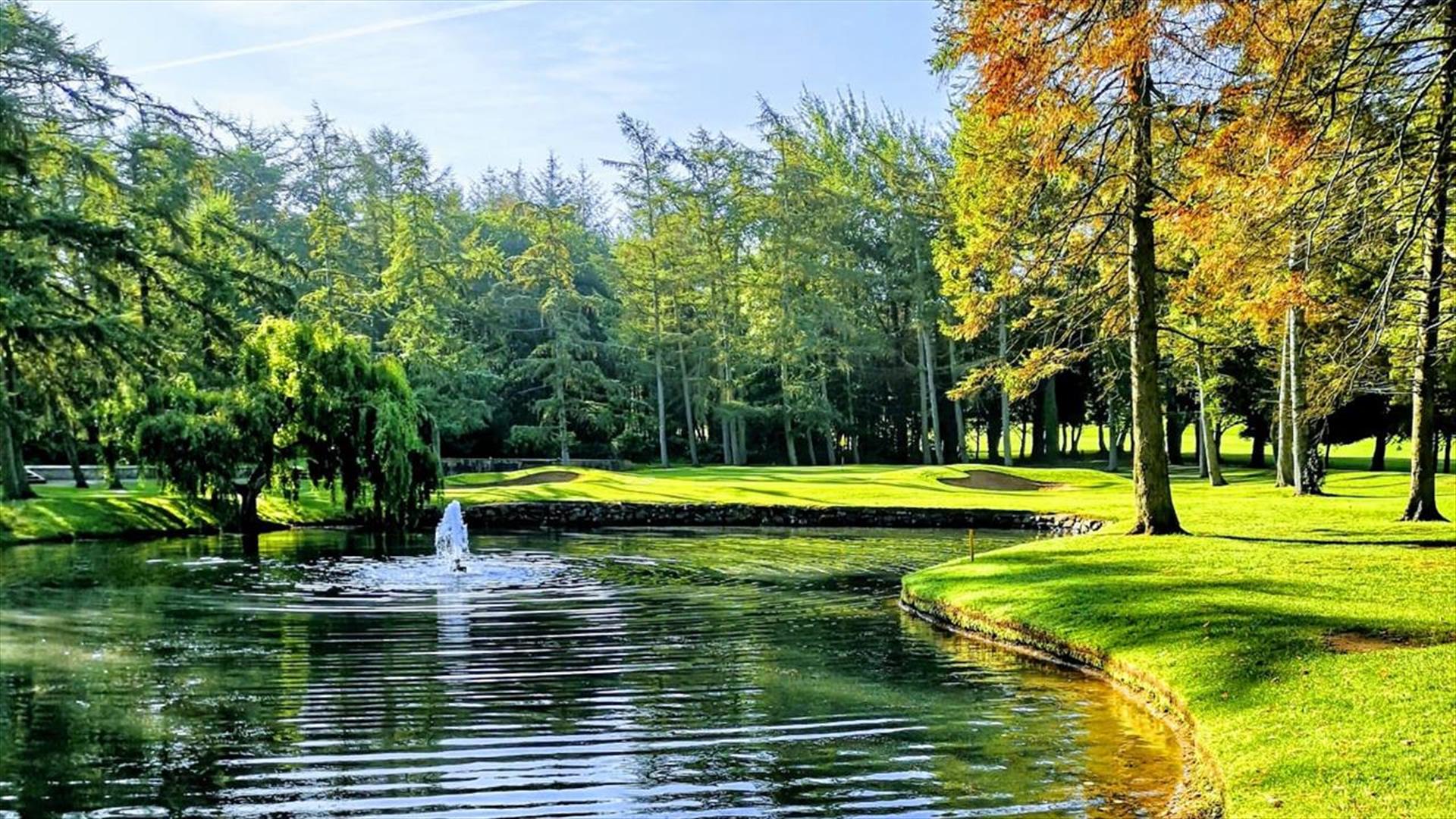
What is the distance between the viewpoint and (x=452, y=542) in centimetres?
2438

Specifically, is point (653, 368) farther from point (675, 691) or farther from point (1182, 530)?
point (675, 691)

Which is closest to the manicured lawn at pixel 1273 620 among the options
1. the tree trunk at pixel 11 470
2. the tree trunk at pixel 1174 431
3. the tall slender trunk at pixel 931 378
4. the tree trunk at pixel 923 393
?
the tree trunk at pixel 11 470

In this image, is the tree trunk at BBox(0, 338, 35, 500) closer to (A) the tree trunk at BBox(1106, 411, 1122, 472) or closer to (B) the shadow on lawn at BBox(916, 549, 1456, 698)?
(B) the shadow on lawn at BBox(916, 549, 1456, 698)

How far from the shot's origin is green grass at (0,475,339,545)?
84.1 ft

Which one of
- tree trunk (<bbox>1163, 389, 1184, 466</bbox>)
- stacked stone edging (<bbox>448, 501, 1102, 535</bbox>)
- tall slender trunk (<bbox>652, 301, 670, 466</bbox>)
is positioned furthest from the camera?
tree trunk (<bbox>1163, 389, 1184, 466</bbox>)

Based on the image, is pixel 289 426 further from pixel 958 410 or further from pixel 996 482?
pixel 958 410

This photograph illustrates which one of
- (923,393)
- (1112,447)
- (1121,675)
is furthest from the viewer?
(923,393)

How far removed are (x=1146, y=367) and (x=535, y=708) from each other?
11.9 metres

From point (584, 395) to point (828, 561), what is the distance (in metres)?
29.1

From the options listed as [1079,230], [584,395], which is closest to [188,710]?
[1079,230]

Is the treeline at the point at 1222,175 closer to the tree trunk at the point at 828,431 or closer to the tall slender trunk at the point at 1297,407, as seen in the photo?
the tall slender trunk at the point at 1297,407

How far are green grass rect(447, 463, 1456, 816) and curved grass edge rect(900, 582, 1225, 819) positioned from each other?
85 millimetres

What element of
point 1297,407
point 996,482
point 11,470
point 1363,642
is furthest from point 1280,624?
point 11,470

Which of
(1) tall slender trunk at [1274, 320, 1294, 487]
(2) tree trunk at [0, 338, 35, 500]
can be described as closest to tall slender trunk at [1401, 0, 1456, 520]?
(1) tall slender trunk at [1274, 320, 1294, 487]
